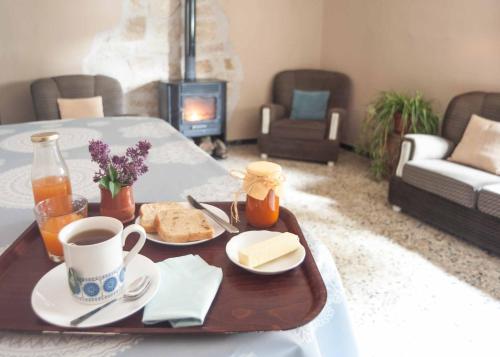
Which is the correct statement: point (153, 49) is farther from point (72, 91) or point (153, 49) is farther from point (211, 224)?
point (211, 224)

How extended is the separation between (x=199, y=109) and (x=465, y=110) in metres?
2.44

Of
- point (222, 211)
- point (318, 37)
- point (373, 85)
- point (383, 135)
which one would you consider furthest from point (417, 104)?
point (222, 211)

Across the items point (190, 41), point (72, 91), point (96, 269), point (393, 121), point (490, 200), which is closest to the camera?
point (96, 269)

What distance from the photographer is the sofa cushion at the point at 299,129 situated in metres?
4.05

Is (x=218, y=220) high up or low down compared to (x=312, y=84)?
down

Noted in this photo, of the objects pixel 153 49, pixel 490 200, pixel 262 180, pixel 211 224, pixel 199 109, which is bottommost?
pixel 490 200

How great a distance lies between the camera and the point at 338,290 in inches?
30.3

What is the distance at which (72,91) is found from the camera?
11.9 ft

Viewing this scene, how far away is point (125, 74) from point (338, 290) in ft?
12.7

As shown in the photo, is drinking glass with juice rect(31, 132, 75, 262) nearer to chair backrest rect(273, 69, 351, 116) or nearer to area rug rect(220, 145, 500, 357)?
area rug rect(220, 145, 500, 357)

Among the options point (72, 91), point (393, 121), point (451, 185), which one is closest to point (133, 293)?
point (451, 185)

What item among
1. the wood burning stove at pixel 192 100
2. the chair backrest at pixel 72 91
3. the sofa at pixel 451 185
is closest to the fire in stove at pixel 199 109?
the wood burning stove at pixel 192 100

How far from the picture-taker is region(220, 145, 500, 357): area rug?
1751 mm

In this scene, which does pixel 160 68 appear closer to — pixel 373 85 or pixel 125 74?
pixel 125 74
